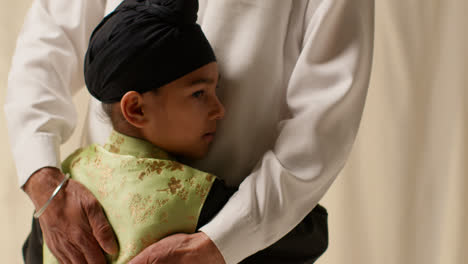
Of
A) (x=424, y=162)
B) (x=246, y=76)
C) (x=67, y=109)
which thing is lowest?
(x=424, y=162)

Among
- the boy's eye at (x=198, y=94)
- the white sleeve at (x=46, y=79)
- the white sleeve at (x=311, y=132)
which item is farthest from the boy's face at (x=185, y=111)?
the white sleeve at (x=46, y=79)

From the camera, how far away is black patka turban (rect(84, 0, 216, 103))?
0.83 m

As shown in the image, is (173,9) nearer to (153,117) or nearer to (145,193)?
(153,117)

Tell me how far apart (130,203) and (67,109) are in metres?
0.30

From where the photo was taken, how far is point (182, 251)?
0.83m

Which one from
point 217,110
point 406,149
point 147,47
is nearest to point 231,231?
point 217,110

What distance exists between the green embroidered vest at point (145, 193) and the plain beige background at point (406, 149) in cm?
105

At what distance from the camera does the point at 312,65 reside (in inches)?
35.8

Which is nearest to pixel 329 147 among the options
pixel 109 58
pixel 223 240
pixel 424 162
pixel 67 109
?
pixel 223 240

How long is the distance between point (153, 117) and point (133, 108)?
0.11 feet

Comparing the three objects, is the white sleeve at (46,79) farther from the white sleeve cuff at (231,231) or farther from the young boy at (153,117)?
the white sleeve cuff at (231,231)

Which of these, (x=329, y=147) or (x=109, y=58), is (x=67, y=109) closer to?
(x=109, y=58)

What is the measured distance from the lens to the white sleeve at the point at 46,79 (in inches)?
39.1

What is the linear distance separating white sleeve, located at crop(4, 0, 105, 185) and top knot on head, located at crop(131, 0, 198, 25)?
302 mm
